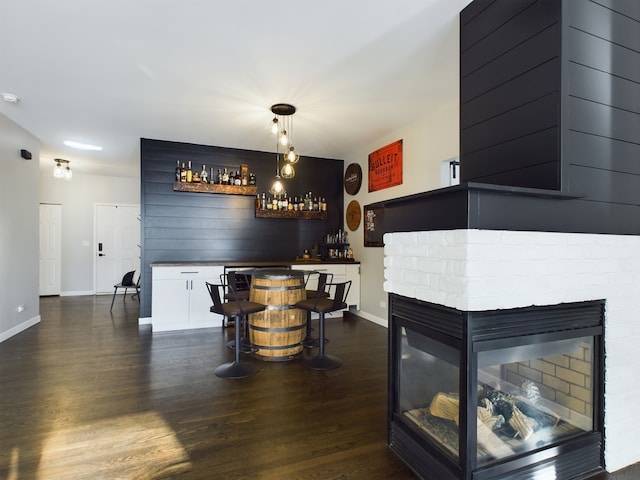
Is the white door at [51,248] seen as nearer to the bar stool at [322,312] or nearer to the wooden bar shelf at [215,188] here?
the wooden bar shelf at [215,188]

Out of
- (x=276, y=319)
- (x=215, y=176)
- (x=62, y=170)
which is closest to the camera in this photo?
(x=276, y=319)

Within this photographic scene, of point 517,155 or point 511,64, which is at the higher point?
point 511,64

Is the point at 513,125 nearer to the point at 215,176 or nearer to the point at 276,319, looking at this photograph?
the point at 276,319

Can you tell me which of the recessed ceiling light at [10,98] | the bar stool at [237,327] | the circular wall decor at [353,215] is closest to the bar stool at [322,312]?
the bar stool at [237,327]

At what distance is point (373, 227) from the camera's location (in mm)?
Answer: 5223

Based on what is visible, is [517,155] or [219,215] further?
[219,215]

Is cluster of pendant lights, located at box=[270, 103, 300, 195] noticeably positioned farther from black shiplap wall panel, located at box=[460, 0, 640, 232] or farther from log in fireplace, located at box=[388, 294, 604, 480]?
log in fireplace, located at box=[388, 294, 604, 480]

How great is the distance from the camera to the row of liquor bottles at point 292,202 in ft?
18.5

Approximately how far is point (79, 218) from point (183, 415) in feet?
24.0

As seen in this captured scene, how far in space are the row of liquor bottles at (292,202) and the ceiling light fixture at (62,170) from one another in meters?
3.64

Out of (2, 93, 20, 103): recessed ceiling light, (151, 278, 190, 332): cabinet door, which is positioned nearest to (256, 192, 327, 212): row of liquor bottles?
(151, 278, 190, 332): cabinet door

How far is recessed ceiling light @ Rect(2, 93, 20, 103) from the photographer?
348 centimetres

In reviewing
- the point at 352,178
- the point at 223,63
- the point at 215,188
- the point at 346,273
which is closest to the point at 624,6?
the point at 223,63

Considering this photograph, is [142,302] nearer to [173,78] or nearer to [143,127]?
[143,127]
